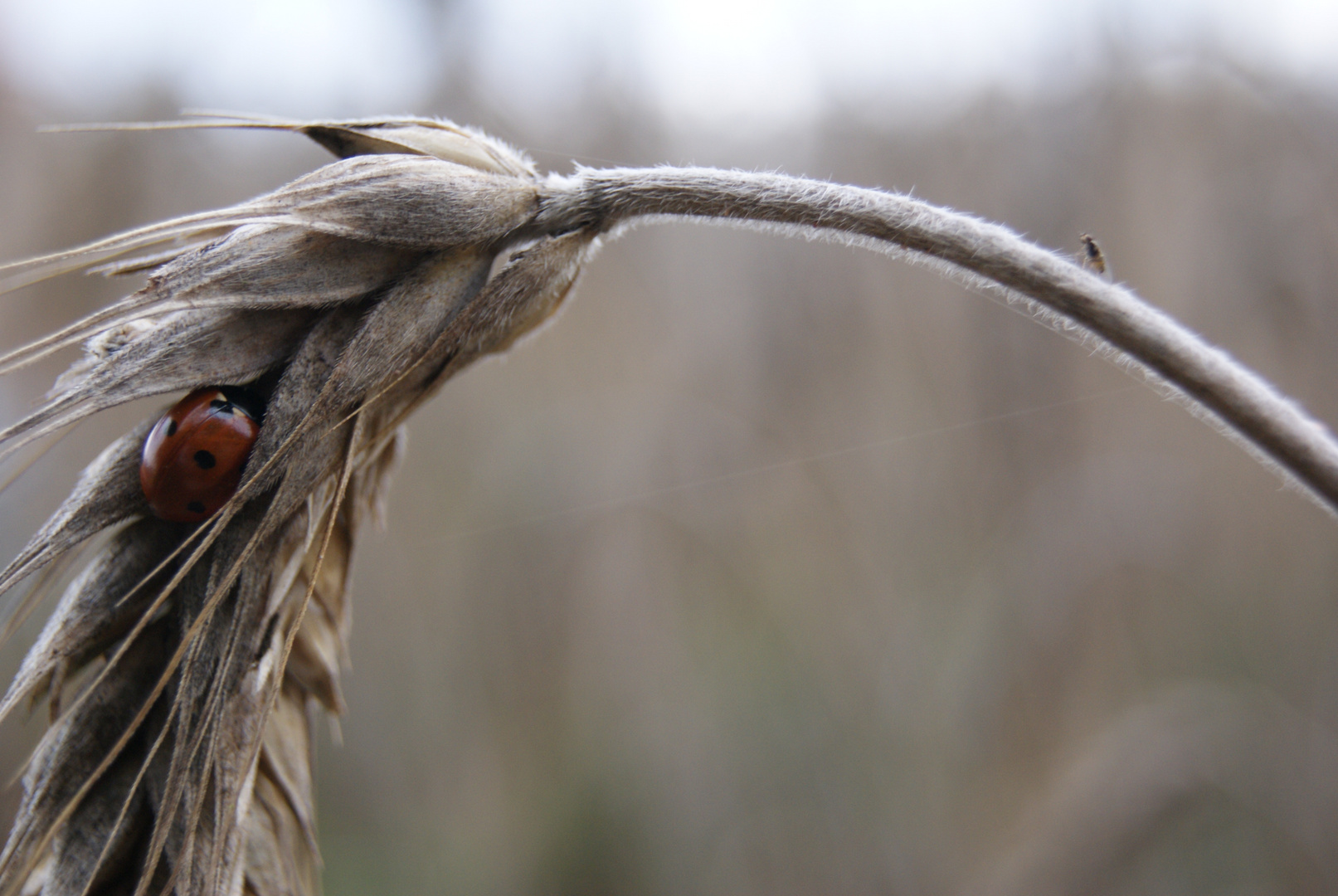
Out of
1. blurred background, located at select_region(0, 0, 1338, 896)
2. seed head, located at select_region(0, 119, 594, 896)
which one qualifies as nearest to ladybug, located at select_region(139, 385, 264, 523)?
seed head, located at select_region(0, 119, 594, 896)

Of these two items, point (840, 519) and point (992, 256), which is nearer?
point (992, 256)

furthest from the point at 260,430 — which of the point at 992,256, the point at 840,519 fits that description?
the point at 840,519

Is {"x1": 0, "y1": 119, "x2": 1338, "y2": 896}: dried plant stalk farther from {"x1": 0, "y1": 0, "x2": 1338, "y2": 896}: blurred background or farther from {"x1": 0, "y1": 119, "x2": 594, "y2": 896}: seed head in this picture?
{"x1": 0, "y1": 0, "x2": 1338, "y2": 896}: blurred background

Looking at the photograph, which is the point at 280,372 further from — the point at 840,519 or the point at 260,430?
the point at 840,519

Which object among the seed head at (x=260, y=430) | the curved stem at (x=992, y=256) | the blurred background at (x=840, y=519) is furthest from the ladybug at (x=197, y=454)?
the blurred background at (x=840, y=519)

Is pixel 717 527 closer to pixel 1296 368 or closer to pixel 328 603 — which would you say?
pixel 1296 368

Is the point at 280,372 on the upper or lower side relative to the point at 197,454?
upper
